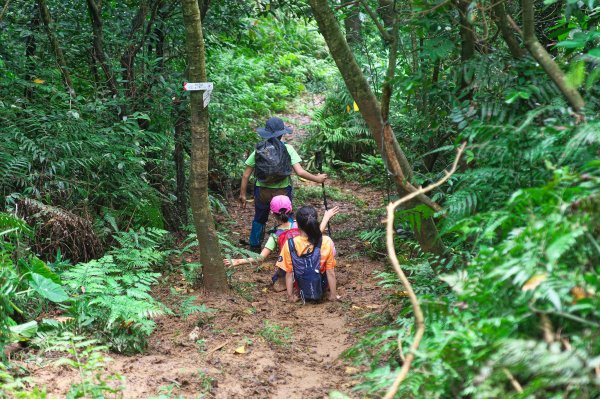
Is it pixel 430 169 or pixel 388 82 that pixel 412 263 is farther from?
pixel 388 82

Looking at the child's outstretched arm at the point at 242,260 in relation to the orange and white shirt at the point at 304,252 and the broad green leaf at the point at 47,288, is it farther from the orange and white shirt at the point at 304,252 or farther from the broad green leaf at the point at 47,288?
the broad green leaf at the point at 47,288

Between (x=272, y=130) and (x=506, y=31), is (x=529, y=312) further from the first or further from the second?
(x=272, y=130)

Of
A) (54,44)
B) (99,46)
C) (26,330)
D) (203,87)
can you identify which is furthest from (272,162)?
(26,330)

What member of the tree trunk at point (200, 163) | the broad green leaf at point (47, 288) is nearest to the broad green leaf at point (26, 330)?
the broad green leaf at point (47, 288)

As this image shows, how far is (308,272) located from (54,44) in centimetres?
432

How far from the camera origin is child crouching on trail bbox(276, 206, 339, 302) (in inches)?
269

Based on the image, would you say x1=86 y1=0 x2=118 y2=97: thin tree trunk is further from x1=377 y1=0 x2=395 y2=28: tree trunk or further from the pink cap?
x1=377 y1=0 x2=395 y2=28: tree trunk

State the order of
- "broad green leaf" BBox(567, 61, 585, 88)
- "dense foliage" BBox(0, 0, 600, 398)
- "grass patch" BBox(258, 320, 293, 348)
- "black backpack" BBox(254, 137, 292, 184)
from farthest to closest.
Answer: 1. "black backpack" BBox(254, 137, 292, 184)
2. "grass patch" BBox(258, 320, 293, 348)
3. "broad green leaf" BBox(567, 61, 585, 88)
4. "dense foliage" BBox(0, 0, 600, 398)

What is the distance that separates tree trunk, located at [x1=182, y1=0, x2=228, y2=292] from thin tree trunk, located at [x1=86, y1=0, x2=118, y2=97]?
88.9 inches

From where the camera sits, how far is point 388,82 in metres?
4.68

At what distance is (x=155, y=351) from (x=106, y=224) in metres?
2.49

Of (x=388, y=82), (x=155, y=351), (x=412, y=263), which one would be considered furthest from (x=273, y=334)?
(x=388, y=82)

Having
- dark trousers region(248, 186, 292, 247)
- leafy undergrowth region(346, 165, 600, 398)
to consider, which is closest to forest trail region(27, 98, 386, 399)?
dark trousers region(248, 186, 292, 247)

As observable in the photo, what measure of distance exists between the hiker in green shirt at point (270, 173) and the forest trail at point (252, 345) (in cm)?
65
